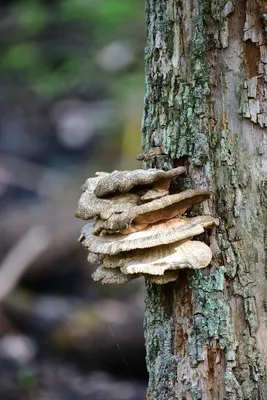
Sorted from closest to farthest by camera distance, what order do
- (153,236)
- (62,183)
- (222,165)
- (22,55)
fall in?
(153,236) → (222,165) → (22,55) → (62,183)

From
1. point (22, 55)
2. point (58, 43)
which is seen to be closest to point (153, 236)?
point (22, 55)

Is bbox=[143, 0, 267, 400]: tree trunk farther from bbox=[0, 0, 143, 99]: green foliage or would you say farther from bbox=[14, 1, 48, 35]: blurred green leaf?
bbox=[14, 1, 48, 35]: blurred green leaf

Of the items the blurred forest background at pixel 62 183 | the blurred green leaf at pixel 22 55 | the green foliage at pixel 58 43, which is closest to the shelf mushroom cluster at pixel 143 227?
the blurred forest background at pixel 62 183

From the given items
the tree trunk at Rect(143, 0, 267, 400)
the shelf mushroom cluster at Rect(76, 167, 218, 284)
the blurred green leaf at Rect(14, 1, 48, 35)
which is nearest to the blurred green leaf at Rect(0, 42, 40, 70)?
the blurred green leaf at Rect(14, 1, 48, 35)

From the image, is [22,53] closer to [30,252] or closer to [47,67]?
[47,67]

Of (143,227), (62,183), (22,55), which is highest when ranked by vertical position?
(22,55)

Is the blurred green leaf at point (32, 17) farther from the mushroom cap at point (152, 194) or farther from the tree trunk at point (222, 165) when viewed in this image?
the mushroom cap at point (152, 194)

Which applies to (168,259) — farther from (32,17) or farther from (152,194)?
(32,17)
